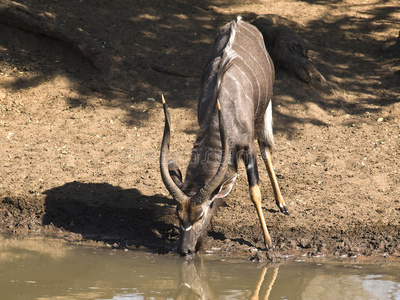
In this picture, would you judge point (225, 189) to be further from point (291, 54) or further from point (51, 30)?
point (51, 30)

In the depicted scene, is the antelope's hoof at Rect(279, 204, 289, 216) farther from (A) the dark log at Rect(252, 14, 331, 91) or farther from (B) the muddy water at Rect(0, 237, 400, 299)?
(A) the dark log at Rect(252, 14, 331, 91)

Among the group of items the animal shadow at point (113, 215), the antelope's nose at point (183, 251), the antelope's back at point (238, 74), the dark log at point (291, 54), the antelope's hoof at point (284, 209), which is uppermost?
the antelope's back at point (238, 74)

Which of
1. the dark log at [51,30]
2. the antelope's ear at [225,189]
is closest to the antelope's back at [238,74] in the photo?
the antelope's ear at [225,189]

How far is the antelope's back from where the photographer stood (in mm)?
5340

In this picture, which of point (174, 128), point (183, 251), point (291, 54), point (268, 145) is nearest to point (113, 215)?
point (183, 251)

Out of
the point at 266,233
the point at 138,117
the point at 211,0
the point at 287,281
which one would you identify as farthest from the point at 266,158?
the point at 211,0

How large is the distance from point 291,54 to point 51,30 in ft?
12.8

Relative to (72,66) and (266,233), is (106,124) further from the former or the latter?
(266,233)

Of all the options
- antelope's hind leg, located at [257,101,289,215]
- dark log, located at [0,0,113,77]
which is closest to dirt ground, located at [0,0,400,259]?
dark log, located at [0,0,113,77]

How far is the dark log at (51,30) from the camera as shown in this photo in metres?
9.02

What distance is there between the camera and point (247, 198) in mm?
6266

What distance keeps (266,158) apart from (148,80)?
3493 mm

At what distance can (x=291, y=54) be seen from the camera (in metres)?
9.01

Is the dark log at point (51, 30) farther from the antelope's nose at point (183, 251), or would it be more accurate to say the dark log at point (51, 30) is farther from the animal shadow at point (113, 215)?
the antelope's nose at point (183, 251)
